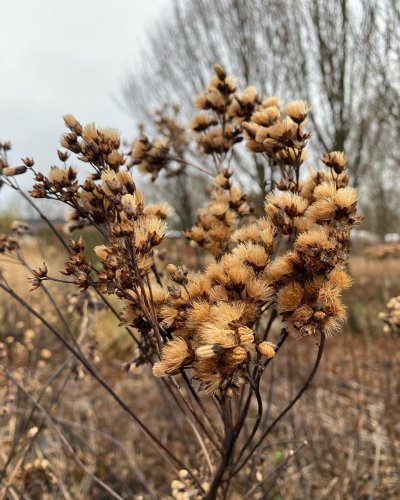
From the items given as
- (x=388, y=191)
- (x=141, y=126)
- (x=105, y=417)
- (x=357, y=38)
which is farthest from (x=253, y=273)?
(x=388, y=191)

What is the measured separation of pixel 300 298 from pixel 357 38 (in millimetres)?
6680

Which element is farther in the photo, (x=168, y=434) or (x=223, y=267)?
(x=168, y=434)

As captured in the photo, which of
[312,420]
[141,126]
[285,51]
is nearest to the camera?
[141,126]

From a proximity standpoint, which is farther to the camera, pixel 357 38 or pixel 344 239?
pixel 357 38

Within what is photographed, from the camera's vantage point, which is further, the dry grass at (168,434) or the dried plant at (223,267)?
the dry grass at (168,434)

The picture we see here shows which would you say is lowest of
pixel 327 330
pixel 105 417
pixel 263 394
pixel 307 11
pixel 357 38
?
pixel 105 417

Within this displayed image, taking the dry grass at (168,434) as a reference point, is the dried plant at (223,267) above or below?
above

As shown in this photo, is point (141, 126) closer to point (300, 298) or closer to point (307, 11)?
point (300, 298)

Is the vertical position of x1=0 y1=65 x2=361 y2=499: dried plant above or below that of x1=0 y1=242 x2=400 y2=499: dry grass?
above

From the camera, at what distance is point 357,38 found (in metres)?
6.50

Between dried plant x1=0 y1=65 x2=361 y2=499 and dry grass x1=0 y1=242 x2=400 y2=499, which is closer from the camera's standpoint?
dried plant x1=0 y1=65 x2=361 y2=499

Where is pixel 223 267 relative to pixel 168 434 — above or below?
above

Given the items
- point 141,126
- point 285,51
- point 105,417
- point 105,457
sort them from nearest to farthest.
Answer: point 141,126 < point 105,457 < point 105,417 < point 285,51

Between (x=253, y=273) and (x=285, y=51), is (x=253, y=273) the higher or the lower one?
the lower one
